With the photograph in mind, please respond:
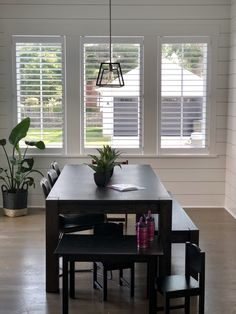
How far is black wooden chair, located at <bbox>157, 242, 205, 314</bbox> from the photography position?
3.12 metres

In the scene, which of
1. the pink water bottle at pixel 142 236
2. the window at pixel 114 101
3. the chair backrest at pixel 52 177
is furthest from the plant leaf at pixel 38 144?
the pink water bottle at pixel 142 236

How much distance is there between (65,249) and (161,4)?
14.1 feet

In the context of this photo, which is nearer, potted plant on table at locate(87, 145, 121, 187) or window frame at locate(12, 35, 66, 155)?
potted plant on table at locate(87, 145, 121, 187)

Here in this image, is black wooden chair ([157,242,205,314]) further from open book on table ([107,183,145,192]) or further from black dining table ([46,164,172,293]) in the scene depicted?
open book on table ([107,183,145,192])

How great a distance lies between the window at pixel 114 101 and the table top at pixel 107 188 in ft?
4.83

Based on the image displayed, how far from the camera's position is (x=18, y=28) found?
258 inches

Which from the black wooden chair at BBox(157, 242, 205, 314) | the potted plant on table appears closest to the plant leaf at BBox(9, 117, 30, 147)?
the potted plant on table

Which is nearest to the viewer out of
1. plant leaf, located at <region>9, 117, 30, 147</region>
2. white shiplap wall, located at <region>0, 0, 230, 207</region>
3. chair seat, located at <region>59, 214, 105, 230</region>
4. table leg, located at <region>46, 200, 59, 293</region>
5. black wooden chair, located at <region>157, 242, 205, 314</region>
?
black wooden chair, located at <region>157, 242, 205, 314</region>

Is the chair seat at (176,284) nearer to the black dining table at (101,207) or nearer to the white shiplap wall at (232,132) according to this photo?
the black dining table at (101,207)

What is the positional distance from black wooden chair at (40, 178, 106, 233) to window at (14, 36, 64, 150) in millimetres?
2424

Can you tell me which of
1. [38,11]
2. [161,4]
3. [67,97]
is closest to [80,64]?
[67,97]

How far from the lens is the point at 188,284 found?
3256 millimetres

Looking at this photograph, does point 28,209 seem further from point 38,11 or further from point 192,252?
point 192,252

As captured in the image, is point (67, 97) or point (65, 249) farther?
point (67, 97)
